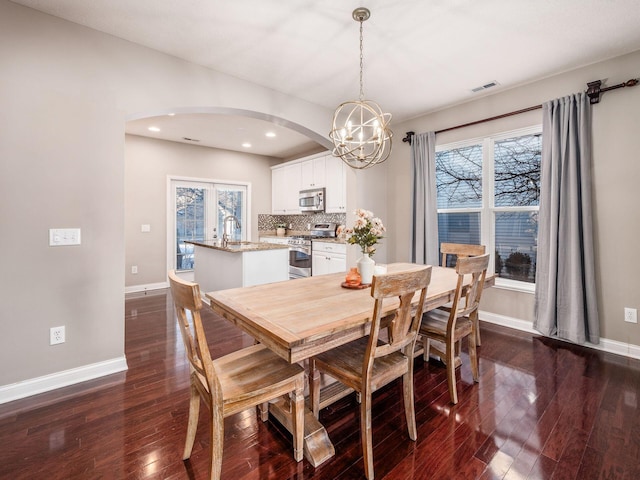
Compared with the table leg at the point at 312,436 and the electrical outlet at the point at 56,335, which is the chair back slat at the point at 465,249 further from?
the electrical outlet at the point at 56,335

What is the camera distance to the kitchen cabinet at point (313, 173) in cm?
545

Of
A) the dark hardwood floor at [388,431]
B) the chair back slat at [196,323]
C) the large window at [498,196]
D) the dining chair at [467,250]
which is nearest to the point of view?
the chair back slat at [196,323]

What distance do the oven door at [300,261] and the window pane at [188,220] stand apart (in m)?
1.92

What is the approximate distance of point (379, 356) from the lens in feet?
5.08

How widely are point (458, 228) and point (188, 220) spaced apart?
470 cm

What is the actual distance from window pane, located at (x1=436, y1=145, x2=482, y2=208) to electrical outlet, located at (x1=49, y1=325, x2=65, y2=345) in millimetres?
4210

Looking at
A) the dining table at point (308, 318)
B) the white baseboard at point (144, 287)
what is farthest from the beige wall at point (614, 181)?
the white baseboard at point (144, 287)

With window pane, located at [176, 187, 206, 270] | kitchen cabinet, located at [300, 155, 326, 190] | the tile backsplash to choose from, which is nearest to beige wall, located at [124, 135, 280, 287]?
window pane, located at [176, 187, 206, 270]

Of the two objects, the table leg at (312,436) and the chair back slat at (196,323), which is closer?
the chair back slat at (196,323)

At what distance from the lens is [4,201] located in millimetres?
2033

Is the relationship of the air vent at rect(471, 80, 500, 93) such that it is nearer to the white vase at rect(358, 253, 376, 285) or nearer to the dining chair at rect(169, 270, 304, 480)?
the white vase at rect(358, 253, 376, 285)

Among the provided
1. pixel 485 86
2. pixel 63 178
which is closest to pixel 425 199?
pixel 485 86

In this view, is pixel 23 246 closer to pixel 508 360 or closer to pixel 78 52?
pixel 78 52

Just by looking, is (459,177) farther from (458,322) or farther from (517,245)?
(458,322)
